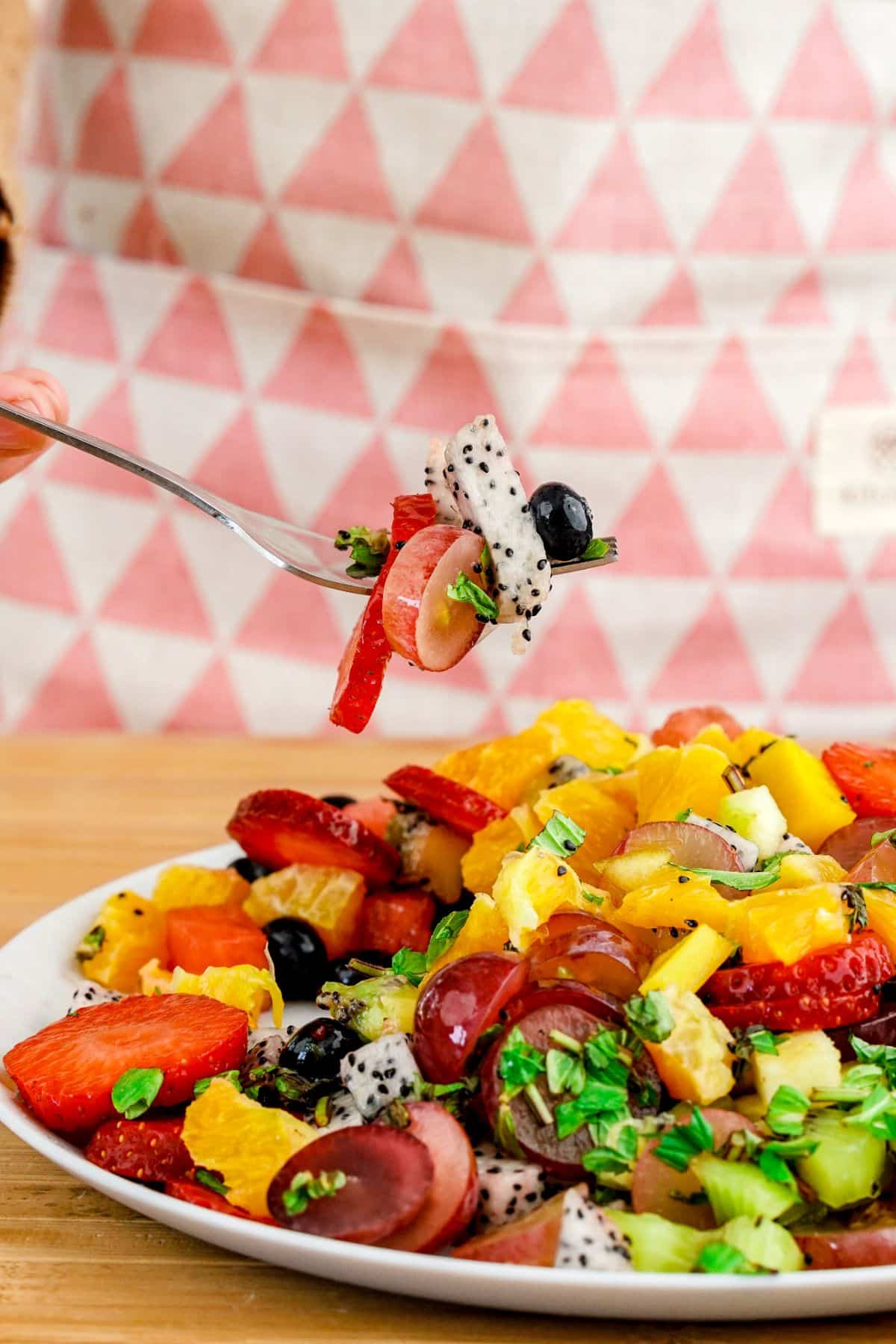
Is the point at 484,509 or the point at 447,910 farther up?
the point at 484,509

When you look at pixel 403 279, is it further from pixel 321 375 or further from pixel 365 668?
pixel 365 668

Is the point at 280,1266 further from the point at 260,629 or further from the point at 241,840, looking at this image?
the point at 260,629

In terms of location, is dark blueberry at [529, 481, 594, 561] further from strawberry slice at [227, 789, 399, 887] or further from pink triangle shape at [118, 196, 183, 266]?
pink triangle shape at [118, 196, 183, 266]

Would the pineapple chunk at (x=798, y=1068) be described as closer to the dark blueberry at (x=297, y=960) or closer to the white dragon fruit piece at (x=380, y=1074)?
the white dragon fruit piece at (x=380, y=1074)

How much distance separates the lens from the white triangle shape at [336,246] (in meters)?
2.97

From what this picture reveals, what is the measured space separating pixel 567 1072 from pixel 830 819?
50 centimetres

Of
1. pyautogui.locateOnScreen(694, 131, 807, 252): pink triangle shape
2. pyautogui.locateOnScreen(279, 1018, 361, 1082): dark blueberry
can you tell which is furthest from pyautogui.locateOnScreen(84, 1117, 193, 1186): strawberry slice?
pyautogui.locateOnScreen(694, 131, 807, 252): pink triangle shape

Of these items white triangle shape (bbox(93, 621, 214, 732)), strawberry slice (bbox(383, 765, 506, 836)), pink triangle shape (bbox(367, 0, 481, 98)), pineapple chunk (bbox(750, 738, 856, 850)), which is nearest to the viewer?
pineapple chunk (bbox(750, 738, 856, 850))

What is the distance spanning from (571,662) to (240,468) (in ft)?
2.88

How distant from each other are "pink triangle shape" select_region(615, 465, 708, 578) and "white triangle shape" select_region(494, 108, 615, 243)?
25.3 inches

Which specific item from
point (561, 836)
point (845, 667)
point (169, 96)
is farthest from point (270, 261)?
point (561, 836)

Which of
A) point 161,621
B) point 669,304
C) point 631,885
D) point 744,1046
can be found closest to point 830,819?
point 631,885

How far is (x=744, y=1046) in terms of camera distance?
37.5 inches

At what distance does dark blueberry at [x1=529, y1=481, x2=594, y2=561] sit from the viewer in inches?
46.2
